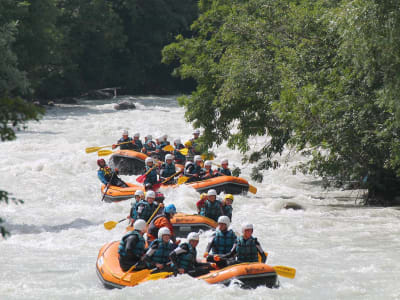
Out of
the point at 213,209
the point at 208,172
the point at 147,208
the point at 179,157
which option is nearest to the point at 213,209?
the point at 213,209

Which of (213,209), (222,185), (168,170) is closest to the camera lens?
(213,209)

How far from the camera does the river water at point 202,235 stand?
8.55 metres

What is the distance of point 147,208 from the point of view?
11.2 metres

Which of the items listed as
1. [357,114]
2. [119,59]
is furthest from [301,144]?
[119,59]

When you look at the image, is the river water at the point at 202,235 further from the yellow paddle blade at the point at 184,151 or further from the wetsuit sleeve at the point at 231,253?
the yellow paddle blade at the point at 184,151

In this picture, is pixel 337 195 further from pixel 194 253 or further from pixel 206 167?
pixel 194 253

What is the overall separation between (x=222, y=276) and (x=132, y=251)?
4.47 feet

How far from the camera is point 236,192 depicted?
15344mm

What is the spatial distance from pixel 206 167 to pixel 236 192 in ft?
3.14

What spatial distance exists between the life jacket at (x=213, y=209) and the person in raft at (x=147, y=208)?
1000 mm

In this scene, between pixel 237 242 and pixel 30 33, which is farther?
pixel 30 33

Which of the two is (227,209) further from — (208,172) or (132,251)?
(208,172)

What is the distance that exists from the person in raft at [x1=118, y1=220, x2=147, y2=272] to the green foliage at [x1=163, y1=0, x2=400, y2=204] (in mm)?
4064

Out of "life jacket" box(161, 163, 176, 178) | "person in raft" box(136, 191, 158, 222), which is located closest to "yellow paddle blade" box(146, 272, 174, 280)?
"person in raft" box(136, 191, 158, 222)
